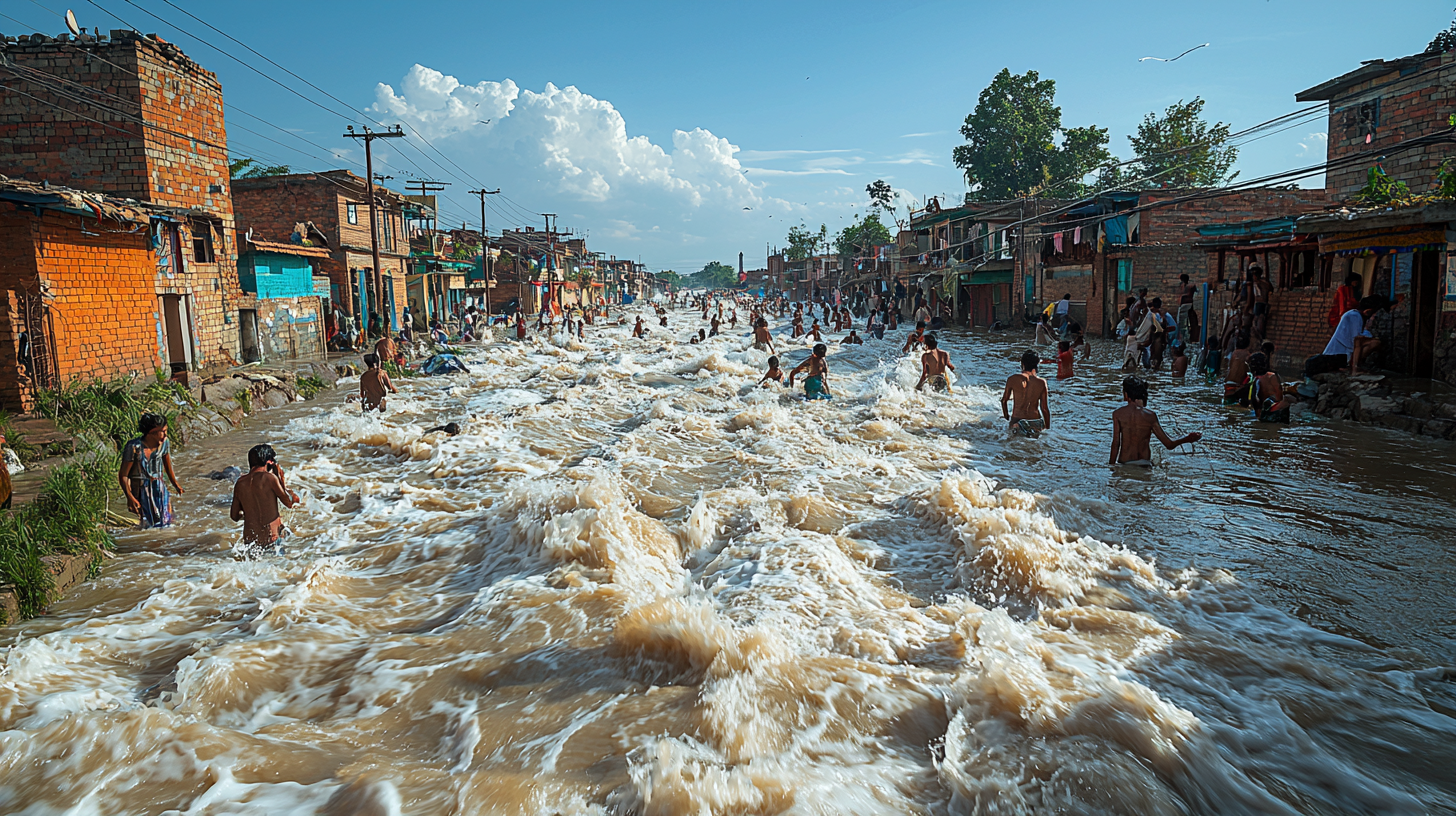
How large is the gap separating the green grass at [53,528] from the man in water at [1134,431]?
10.3 m

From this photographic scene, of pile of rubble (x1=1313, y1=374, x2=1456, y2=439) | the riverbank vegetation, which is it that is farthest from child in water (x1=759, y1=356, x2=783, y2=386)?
the riverbank vegetation

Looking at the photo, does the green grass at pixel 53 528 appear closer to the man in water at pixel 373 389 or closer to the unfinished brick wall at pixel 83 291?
the unfinished brick wall at pixel 83 291

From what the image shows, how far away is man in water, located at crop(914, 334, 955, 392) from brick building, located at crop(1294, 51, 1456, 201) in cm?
924

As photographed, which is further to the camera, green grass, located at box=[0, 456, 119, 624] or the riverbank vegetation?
the riverbank vegetation

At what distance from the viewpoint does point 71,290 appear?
13078 mm

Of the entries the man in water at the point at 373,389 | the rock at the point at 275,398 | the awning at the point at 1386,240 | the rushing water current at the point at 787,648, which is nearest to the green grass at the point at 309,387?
the rock at the point at 275,398

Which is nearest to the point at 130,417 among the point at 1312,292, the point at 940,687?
the point at 940,687

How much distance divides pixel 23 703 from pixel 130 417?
8.28m

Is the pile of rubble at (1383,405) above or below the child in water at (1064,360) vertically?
below

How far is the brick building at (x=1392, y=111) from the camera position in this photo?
16.6 meters

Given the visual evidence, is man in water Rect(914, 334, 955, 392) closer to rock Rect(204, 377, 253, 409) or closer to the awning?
the awning

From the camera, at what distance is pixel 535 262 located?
6250 cm

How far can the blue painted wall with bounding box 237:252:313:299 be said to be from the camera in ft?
71.3

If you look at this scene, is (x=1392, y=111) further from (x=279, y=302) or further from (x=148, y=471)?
(x=279, y=302)
